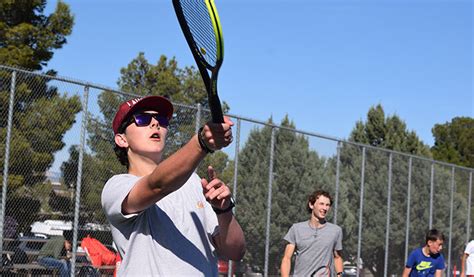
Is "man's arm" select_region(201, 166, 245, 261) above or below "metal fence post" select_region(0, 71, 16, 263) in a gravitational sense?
below

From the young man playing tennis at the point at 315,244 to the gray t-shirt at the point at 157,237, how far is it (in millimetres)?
5890

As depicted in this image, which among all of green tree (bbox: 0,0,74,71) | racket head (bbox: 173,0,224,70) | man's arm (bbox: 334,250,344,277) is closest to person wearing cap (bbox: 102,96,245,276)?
racket head (bbox: 173,0,224,70)

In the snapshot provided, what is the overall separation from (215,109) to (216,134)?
0.08m

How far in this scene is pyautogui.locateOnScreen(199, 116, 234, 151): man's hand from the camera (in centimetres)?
272

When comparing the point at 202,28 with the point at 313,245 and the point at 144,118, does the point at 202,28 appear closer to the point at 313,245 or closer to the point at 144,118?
the point at 144,118

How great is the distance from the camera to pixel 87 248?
902 cm

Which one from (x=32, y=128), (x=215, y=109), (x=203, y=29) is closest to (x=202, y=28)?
(x=203, y=29)

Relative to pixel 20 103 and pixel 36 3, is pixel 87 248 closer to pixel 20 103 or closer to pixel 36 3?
pixel 20 103

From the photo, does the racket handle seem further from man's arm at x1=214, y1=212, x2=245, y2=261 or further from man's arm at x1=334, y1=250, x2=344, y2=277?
man's arm at x1=334, y1=250, x2=344, y2=277

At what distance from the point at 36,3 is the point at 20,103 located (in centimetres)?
1462

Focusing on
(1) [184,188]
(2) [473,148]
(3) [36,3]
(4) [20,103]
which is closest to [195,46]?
(1) [184,188]

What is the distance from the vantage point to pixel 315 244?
929 cm

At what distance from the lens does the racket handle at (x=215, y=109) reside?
107 inches

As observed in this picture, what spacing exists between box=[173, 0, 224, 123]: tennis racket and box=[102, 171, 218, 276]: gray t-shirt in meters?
0.64
